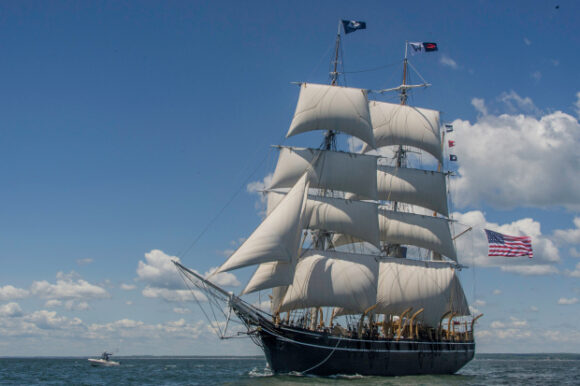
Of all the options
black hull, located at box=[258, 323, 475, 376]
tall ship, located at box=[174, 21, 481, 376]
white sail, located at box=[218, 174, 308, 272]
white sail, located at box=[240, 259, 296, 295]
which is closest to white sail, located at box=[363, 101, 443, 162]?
tall ship, located at box=[174, 21, 481, 376]

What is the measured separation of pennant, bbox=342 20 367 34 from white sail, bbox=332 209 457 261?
836 inches

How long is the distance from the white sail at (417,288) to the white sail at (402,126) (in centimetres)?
1481

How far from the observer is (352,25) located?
6053 cm

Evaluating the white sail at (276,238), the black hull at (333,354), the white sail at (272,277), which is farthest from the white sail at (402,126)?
the white sail at (272,277)

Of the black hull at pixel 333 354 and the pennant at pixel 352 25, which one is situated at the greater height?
the pennant at pixel 352 25

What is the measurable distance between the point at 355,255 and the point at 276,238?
48.5 ft

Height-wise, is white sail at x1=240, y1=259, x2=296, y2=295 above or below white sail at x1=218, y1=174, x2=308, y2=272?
below

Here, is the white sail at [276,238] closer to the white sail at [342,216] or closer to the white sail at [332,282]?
the white sail at [332,282]

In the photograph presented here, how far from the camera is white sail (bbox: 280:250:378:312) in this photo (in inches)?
2125

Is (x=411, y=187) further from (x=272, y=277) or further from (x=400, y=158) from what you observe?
(x=272, y=277)

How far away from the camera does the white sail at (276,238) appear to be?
44.7m

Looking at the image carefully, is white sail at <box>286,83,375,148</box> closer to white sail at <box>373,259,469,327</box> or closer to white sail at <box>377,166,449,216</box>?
white sail at <box>377,166,449,216</box>

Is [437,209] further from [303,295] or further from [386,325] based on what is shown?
[303,295]

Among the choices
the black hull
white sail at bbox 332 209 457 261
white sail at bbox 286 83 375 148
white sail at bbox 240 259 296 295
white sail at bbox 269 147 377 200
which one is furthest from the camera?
white sail at bbox 332 209 457 261
